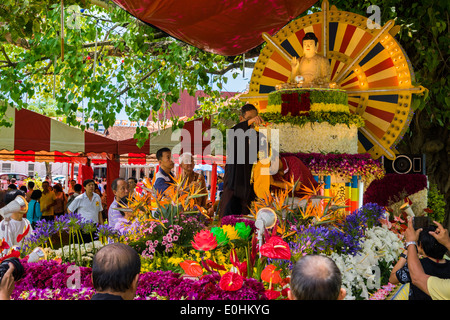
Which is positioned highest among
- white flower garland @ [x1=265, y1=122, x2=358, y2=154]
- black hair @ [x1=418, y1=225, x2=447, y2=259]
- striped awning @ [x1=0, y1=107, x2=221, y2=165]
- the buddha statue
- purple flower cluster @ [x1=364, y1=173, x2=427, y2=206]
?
the buddha statue

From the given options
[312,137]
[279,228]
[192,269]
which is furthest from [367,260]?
[312,137]

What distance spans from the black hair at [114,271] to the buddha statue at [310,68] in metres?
5.28

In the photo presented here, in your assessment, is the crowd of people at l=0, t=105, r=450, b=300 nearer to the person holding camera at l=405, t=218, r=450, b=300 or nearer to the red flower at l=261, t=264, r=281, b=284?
the person holding camera at l=405, t=218, r=450, b=300

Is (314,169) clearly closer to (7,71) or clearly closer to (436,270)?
(436,270)

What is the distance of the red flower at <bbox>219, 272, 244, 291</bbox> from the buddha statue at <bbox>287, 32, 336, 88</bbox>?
15.6ft

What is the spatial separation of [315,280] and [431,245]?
197cm

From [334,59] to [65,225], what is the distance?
5.38m

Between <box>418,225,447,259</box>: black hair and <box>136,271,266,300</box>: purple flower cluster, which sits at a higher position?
<box>418,225,447,259</box>: black hair

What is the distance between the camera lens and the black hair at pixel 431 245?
3695mm

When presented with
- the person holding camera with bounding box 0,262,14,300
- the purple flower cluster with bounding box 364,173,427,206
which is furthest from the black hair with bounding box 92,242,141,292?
the purple flower cluster with bounding box 364,173,427,206

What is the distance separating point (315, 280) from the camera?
84.1 inches

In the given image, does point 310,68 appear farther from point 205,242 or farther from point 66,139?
point 66,139

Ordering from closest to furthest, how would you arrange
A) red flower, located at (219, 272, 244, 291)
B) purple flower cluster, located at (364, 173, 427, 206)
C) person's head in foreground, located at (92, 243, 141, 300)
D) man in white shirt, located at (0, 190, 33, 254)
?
1. person's head in foreground, located at (92, 243, 141, 300)
2. red flower, located at (219, 272, 244, 291)
3. man in white shirt, located at (0, 190, 33, 254)
4. purple flower cluster, located at (364, 173, 427, 206)

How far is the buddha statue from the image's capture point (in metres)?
7.20
